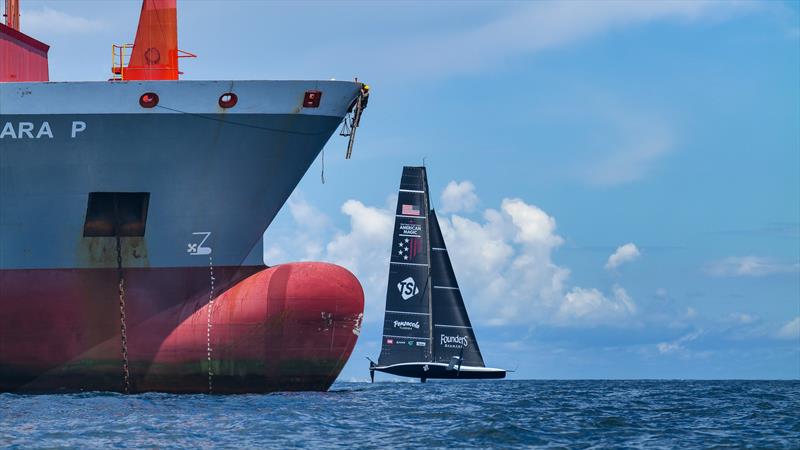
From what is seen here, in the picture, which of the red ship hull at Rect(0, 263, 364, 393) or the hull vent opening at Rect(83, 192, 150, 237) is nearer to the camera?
the red ship hull at Rect(0, 263, 364, 393)

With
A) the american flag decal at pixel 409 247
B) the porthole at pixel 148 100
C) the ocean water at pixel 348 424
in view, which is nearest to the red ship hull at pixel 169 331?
the ocean water at pixel 348 424

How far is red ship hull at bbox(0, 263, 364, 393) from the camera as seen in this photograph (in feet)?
84.6

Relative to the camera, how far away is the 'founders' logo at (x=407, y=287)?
2314 inches

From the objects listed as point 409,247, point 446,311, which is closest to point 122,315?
point 409,247

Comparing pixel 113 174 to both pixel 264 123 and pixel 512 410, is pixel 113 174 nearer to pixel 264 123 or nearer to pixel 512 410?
pixel 264 123

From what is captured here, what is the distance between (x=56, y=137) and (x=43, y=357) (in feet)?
17.5

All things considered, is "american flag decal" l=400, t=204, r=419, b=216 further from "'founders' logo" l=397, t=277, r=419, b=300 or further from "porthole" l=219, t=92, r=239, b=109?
"porthole" l=219, t=92, r=239, b=109

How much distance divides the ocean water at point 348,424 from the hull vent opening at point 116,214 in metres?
4.00

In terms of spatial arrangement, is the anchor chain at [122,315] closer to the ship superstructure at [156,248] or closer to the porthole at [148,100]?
the ship superstructure at [156,248]

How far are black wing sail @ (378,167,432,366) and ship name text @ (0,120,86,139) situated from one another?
34369 millimetres

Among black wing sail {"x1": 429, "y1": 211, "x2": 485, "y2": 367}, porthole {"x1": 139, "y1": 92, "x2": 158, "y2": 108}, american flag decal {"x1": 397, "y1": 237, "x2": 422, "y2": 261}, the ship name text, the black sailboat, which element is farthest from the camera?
black wing sail {"x1": 429, "y1": 211, "x2": 485, "y2": 367}

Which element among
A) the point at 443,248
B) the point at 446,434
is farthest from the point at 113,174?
the point at 443,248

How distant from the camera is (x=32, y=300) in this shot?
84.6 feet

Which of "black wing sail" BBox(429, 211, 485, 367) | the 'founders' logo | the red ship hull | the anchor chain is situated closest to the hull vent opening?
the anchor chain
